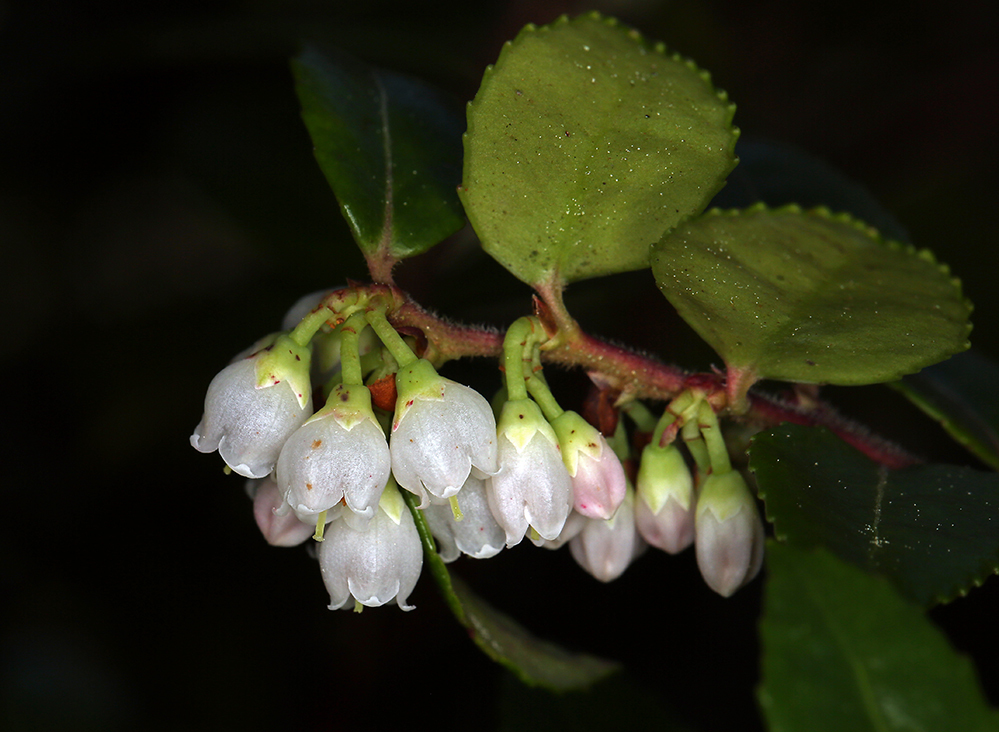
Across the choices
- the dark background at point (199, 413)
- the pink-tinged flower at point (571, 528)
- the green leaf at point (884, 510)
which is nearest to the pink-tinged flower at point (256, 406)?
the pink-tinged flower at point (571, 528)

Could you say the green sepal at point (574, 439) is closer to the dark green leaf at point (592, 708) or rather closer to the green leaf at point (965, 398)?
the green leaf at point (965, 398)

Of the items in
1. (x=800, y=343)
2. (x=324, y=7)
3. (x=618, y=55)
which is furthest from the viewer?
(x=324, y=7)

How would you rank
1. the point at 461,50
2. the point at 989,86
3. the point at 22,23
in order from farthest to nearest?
the point at 989,86 < the point at 461,50 < the point at 22,23

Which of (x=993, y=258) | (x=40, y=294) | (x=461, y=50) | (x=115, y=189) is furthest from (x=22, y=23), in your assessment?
(x=993, y=258)

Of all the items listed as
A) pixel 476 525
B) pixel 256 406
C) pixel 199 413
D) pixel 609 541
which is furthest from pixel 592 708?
pixel 199 413

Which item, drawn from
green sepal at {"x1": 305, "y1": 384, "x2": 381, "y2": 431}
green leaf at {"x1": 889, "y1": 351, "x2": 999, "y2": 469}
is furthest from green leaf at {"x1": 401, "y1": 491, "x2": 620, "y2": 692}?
green leaf at {"x1": 889, "y1": 351, "x2": 999, "y2": 469}

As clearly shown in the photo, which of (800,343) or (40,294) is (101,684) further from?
(800,343)

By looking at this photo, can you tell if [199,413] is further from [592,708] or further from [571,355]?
[571,355]
